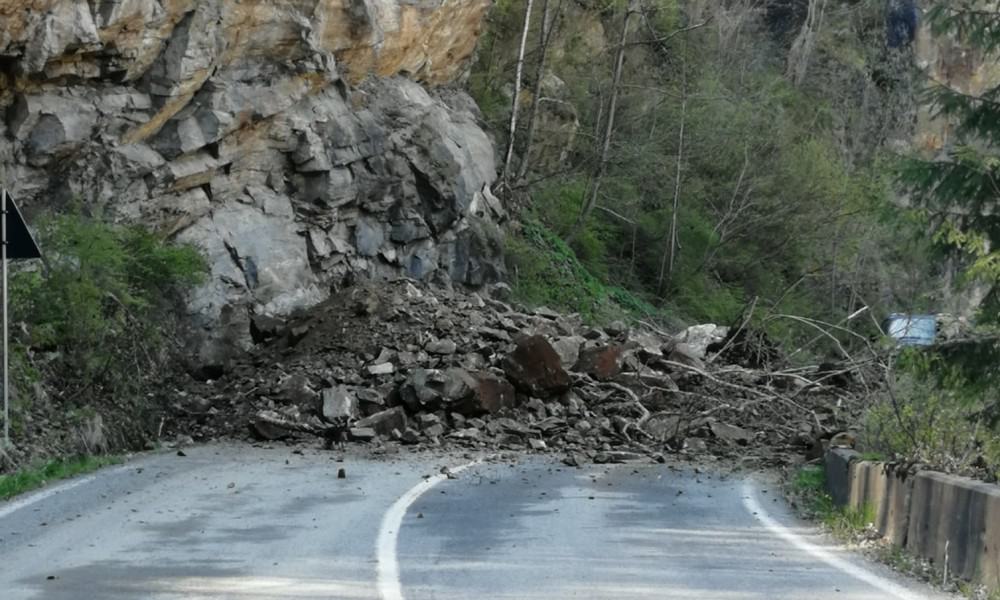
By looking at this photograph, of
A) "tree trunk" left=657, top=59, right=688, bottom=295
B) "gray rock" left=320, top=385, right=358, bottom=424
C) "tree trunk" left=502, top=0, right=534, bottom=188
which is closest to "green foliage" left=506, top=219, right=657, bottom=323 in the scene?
"tree trunk" left=502, top=0, right=534, bottom=188

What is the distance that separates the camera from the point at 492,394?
67.4ft

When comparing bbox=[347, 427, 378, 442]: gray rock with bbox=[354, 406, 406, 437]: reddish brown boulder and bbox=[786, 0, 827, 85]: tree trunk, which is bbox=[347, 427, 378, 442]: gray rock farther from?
bbox=[786, 0, 827, 85]: tree trunk

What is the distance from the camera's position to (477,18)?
36.0 metres


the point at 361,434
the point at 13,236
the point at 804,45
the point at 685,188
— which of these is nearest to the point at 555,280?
the point at 685,188

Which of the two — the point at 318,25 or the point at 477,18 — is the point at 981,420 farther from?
the point at 477,18

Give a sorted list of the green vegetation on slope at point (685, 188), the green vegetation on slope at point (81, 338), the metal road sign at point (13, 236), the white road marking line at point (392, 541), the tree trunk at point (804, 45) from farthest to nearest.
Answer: the tree trunk at point (804, 45), the green vegetation on slope at point (685, 188), the green vegetation on slope at point (81, 338), the metal road sign at point (13, 236), the white road marking line at point (392, 541)

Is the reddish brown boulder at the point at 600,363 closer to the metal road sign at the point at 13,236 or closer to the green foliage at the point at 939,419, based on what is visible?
the green foliage at the point at 939,419

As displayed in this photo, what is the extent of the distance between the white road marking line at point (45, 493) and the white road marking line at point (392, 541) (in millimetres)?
3142

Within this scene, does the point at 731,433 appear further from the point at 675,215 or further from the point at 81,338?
the point at 675,215

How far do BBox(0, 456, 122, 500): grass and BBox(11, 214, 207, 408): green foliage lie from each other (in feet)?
7.97

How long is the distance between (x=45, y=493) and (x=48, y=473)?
1.51m

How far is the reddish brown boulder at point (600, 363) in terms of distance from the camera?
21.9 meters

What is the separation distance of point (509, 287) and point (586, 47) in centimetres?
1374

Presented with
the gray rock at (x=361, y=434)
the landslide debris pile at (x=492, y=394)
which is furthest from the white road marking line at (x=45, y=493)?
the landslide debris pile at (x=492, y=394)
